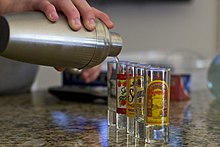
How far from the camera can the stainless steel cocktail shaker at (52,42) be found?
86 cm

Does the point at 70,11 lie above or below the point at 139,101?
above

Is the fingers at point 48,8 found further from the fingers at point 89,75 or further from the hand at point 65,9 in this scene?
the fingers at point 89,75

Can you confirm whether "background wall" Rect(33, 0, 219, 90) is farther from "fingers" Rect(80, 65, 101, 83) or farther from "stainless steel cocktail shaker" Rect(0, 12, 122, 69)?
"stainless steel cocktail shaker" Rect(0, 12, 122, 69)

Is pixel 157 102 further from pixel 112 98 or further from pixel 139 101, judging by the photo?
pixel 112 98

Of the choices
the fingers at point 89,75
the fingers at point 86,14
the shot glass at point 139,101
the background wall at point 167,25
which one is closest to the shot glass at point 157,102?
the shot glass at point 139,101

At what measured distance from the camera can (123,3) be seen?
2.50 m

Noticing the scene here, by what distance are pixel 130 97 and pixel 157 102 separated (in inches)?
3.7

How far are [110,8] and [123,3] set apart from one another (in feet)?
0.29

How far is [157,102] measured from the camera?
926 millimetres

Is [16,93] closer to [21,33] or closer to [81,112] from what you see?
[81,112]

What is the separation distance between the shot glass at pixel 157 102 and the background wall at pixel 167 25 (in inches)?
58.5

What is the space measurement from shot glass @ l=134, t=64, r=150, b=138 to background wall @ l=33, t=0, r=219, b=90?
1.43 metres

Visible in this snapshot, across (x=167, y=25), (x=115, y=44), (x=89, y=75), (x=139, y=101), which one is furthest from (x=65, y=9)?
(x=167, y=25)

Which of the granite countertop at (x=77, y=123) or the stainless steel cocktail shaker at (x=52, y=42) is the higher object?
the stainless steel cocktail shaker at (x=52, y=42)
